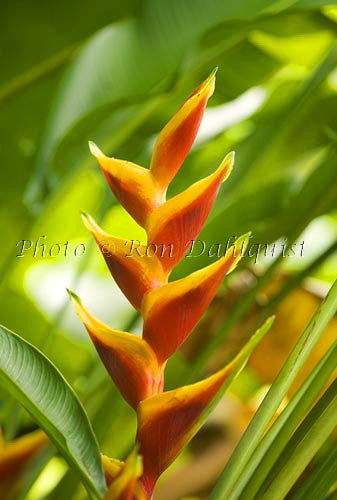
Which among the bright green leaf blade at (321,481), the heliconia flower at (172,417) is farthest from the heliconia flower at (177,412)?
the bright green leaf blade at (321,481)

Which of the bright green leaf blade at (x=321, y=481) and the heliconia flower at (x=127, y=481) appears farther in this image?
the bright green leaf blade at (x=321, y=481)

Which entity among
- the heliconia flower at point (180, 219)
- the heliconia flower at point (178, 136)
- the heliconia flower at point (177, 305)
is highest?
the heliconia flower at point (178, 136)

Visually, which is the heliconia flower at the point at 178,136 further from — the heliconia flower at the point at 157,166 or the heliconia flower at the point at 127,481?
the heliconia flower at the point at 127,481

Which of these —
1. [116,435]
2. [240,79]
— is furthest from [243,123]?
[116,435]

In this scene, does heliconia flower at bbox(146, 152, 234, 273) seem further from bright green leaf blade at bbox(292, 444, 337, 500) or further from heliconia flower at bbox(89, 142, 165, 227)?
bright green leaf blade at bbox(292, 444, 337, 500)

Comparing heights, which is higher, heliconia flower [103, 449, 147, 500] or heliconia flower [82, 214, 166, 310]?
heliconia flower [82, 214, 166, 310]

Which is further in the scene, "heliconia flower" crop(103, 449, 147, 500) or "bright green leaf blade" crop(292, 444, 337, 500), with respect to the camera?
"bright green leaf blade" crop(292, 444, 337, 500)

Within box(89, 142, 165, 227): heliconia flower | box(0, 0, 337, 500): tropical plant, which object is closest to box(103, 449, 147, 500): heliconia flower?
box(0, 0, 337, 500): tropical plant

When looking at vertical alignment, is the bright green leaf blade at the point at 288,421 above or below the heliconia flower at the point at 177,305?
below
